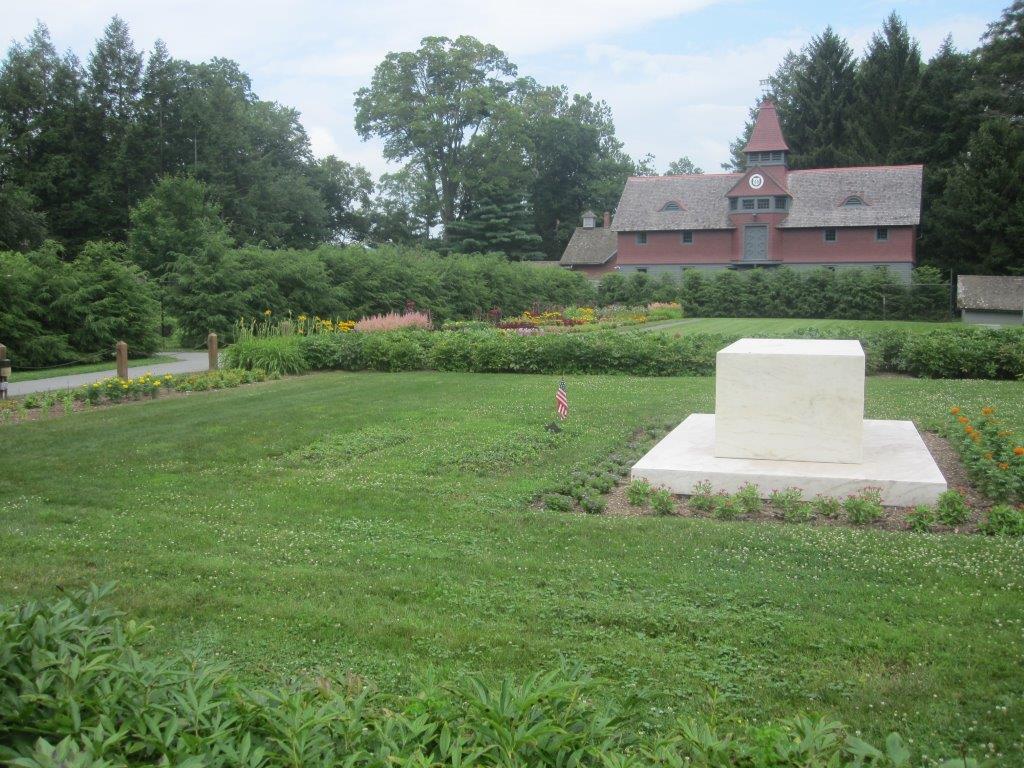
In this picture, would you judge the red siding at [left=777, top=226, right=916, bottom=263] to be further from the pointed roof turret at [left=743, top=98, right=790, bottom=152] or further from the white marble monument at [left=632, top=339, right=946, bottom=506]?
the white marble monument at [left=632, top=339, right=946, bottom=506]

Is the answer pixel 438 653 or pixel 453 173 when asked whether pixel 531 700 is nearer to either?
pixel 438 653

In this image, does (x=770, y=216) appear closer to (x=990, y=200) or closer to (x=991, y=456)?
(x=990, y=200)

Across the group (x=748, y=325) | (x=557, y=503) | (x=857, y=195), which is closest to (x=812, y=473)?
(x=557, y=503)

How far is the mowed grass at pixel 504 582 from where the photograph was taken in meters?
4.40

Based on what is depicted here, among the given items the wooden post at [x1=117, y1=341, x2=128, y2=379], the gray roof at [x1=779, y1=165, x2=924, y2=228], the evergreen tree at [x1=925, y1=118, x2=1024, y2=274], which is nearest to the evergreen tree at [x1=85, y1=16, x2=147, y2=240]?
the wooden post at [x1=117, y1=341, x2=128, y2=379]

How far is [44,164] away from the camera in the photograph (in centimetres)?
4353

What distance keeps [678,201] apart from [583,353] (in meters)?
35.9

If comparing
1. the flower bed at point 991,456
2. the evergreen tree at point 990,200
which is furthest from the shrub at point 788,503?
the evergreen tree at point 990,200

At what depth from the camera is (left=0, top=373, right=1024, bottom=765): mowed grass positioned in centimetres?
440

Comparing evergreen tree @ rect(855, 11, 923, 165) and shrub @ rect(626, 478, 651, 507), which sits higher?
evergreen tree @ rect(855, 11, 923, 165)

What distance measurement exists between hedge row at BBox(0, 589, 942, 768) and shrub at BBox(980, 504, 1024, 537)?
184 inches

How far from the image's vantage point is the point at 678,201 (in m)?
52.2

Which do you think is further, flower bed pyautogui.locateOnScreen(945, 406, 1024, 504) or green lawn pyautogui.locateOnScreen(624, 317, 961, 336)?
green lawn pyautogui.locateOnScreen(624, 317, 961, 336)

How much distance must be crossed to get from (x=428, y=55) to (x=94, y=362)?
44.8m
